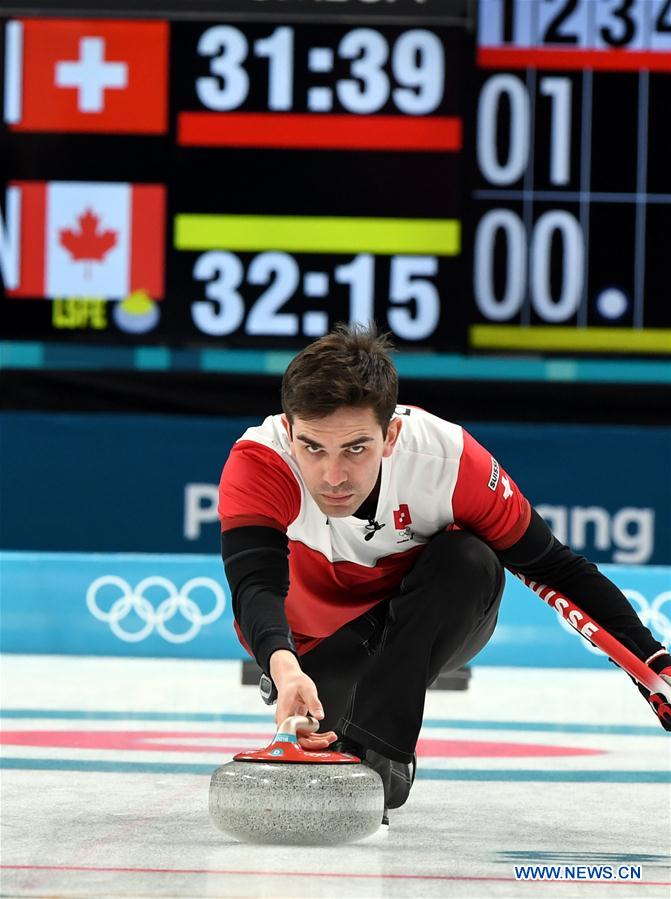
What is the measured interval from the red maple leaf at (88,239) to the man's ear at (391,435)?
3642 mm

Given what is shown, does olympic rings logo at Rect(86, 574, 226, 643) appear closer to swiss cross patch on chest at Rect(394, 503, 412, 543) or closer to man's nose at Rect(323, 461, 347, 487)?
swiss cross patch on chest at Rect(394, 503, 412, 543)

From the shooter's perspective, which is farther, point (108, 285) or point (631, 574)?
point (108, 285)

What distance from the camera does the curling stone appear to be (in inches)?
88.9

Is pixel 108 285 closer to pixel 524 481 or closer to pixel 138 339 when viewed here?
pixel 138 339

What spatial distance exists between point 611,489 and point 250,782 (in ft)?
13.5

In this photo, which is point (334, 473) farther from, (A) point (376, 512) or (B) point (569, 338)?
(B) point (569, 338)

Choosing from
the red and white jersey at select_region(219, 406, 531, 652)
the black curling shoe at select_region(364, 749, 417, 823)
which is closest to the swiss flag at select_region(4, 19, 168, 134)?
the red and white jersey at select_region(219, 406, 531, 652)

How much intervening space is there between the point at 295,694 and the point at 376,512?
54cm

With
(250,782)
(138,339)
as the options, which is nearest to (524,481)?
(138,339)

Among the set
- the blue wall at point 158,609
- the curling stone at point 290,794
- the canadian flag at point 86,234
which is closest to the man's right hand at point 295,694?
the curling stone at point 290,794

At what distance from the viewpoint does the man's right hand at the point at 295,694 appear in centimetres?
224

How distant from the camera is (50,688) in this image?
15.4 feet

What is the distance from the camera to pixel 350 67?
5988mm

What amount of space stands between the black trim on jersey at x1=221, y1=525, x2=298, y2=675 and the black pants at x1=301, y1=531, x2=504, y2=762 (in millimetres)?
215
